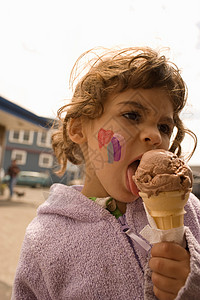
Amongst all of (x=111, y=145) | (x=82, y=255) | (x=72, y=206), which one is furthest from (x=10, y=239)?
(x=111, y=145)

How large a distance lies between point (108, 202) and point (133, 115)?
0.43 meters

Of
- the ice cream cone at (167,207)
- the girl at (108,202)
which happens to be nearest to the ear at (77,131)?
the girl at (108,202)

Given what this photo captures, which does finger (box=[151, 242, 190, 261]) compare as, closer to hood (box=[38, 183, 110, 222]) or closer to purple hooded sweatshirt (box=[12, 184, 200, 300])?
purple hooded sweatshirt (box=[12, 184, 200, 300])

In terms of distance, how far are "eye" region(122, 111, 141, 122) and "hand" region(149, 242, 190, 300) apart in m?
0.51

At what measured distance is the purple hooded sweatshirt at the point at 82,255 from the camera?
44.2 inches

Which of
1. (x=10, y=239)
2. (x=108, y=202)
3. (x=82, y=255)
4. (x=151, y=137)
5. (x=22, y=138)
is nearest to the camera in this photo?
(x=151, y=137)

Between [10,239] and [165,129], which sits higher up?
[165,129]

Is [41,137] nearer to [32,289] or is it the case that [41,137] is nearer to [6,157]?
[6,157]

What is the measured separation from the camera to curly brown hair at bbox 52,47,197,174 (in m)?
1.23

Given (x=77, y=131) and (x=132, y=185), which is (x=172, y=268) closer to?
(x=132, y=185)

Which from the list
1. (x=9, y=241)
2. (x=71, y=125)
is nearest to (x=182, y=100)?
(x=71, y=125)

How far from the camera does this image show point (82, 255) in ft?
3.94

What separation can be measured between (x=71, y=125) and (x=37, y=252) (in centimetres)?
62

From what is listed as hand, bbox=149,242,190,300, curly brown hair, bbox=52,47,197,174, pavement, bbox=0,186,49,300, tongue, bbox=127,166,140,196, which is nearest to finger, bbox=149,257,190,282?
hand, bbox=149,242,190,300
